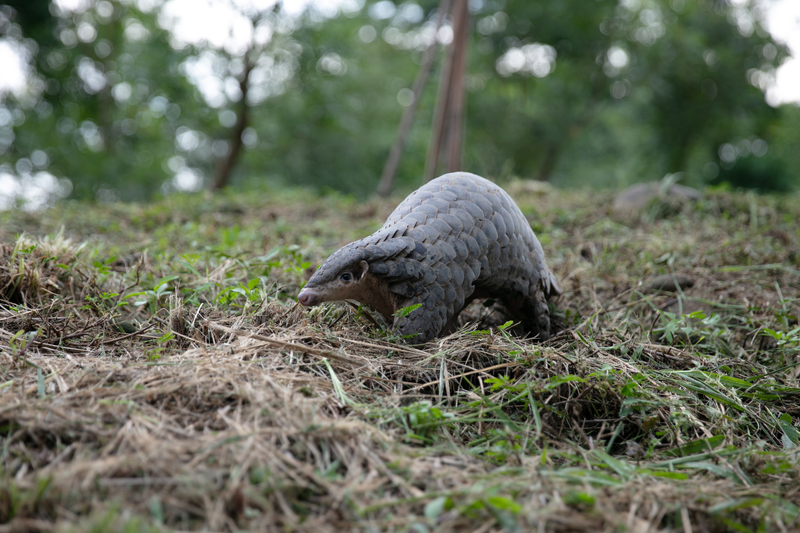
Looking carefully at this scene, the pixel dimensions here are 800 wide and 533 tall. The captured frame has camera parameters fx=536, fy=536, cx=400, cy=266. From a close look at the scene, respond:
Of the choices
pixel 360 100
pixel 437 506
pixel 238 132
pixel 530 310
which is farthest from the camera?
pixel 360 100

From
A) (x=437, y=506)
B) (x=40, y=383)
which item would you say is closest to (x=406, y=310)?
(x=437, y=506)

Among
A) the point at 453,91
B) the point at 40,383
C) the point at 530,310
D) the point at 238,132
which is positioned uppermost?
the point at 453,91

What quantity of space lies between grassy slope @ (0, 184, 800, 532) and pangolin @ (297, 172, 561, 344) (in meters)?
0.16

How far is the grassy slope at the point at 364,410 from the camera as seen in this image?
4.23 ft

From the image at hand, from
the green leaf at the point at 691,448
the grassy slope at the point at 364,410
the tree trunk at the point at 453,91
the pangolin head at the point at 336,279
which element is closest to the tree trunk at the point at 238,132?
the tree trunk at the point at 453,91

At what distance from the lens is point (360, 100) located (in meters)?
17.4

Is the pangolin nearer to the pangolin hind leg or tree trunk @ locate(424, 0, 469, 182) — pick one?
the pangolin hind leg

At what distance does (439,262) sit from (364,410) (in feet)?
2.43

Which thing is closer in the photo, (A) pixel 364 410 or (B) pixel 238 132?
(A) pixel 364 410

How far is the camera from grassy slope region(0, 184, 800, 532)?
1289 millimetres

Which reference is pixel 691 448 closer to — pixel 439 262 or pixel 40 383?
pixel 439 262

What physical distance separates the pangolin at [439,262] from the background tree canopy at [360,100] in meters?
7.73

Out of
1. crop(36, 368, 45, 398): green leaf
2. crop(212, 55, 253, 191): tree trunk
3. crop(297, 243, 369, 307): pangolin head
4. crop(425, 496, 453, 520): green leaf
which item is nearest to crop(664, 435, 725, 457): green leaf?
crop(425, 496, 453, 520): green leaf

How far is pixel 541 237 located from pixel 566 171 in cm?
1323
